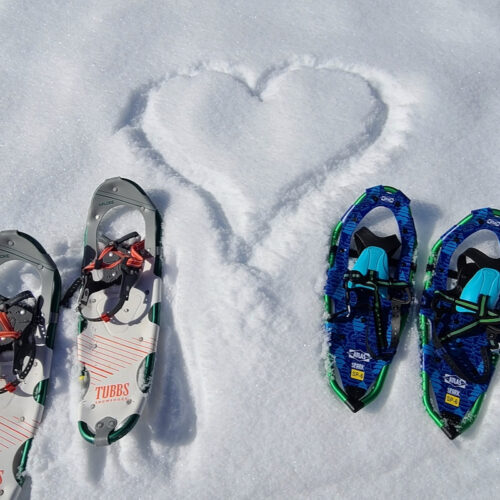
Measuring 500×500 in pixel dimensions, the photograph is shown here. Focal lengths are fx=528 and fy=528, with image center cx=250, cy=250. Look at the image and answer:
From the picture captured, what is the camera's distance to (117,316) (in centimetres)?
312

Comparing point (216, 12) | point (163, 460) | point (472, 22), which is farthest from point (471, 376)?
point (216, 12)

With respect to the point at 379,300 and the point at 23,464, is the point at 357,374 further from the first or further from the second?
the point at 23,464

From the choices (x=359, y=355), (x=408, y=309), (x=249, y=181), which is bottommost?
(x=359, y=355)

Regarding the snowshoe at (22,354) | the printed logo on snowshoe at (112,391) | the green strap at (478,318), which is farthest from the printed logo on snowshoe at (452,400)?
the snowshoe at (22,354)

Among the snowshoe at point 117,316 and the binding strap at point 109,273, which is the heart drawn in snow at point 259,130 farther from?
the binding strap at point 109,273

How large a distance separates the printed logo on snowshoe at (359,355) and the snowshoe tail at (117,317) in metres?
1.10

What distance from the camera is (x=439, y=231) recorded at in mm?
3303

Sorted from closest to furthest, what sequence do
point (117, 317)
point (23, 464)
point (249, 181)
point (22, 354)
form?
1. point (23, 464)
2. point (22, 354)
3. point (117, 317)
4. point (249, 181)

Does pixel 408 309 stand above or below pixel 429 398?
above

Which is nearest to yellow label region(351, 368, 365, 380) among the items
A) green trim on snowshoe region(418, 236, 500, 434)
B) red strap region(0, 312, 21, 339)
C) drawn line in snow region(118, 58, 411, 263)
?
green trim on snowshoe region(418, 236, 500, 434)

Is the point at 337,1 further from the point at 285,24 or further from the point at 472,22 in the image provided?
the point at 472,22

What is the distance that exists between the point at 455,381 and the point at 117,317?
1.94 meters

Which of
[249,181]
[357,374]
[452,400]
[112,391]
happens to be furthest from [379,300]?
[112,391]

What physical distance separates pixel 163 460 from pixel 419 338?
60.7 inches
